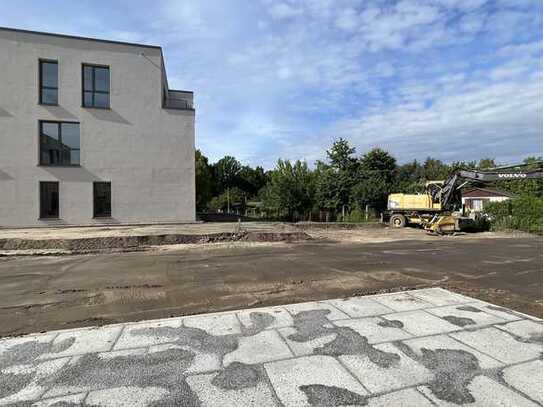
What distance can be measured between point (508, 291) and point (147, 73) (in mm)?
22972

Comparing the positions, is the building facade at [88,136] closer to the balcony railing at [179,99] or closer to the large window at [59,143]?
the large window at [59,143]

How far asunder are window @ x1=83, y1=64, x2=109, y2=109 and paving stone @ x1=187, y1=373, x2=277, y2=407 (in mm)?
22496

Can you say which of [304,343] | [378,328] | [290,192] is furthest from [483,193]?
[304,343]

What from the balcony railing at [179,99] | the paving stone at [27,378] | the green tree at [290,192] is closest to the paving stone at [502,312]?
the paving stone at [27,378]

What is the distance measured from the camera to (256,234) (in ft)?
53.0

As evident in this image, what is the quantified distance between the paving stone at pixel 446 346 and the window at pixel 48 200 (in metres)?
22.5

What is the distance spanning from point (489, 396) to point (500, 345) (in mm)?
1293

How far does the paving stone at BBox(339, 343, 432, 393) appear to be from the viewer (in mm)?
3081

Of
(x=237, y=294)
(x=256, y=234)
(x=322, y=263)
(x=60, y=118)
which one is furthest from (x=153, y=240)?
(x=60, y=118)

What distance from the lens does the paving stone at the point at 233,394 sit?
2.82m

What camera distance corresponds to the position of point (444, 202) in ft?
70.8

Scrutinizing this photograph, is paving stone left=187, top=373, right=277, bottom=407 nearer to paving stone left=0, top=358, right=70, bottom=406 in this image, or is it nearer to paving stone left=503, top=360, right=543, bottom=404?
paving stone left=0, top=358, right=70, bottom=406

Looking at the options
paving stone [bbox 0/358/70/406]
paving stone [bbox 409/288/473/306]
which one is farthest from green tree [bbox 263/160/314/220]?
paving stone [bbox 0/358/70/406]

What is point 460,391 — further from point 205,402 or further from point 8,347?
point 8,347
